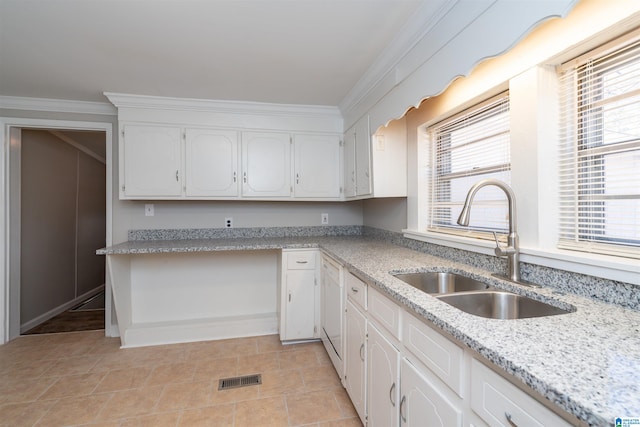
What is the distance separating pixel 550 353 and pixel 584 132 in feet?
3.18

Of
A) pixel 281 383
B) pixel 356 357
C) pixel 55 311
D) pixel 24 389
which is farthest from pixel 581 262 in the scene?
pixel 55 311

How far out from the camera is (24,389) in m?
1.92

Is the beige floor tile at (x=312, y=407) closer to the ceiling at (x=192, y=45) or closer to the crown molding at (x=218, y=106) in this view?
the ceiling at (x=192, y=45)

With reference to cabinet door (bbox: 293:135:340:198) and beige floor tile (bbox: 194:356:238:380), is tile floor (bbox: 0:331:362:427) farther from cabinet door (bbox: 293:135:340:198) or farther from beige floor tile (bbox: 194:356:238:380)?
cabinet door (bbox: 293:135:340:198)

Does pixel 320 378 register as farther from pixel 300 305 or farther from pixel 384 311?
pixel 384 311

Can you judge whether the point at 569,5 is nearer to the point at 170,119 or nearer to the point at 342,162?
the point at 342,162

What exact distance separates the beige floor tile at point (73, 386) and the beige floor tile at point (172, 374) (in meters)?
0.36

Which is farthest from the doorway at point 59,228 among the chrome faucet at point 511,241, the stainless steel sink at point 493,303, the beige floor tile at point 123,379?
the chrome faucet at point 511,241

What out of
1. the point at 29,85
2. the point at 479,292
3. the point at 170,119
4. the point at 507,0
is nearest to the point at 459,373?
the point at 479,292

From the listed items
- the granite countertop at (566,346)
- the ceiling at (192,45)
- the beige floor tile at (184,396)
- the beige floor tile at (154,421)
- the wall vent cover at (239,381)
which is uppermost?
the ceiling at (192,45)

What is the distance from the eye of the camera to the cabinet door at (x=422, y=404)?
0.83 metres

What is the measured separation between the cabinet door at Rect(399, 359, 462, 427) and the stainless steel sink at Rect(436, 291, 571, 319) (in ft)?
1.07

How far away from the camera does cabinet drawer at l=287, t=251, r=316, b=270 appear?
2490mm

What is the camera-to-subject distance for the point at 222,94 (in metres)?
2.50
